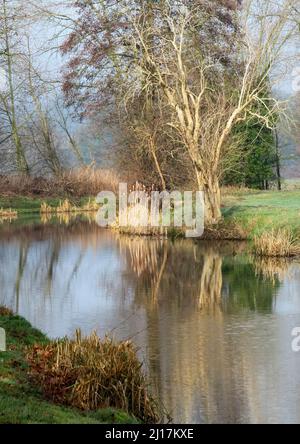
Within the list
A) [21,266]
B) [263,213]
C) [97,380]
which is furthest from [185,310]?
[263,213]

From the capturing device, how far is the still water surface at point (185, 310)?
30.3 feet

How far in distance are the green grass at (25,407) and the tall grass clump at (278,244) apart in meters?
11.7

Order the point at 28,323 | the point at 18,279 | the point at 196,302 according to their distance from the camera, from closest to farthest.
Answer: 1. the point at 28,323
2. the point at 196,302
3. the point at 18,279

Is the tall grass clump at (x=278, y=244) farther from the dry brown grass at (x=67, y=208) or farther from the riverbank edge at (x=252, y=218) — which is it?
the dry brown grass at (x=67, y=208)

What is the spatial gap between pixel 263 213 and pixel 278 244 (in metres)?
4.48

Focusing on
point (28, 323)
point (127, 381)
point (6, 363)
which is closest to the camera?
point (127, 381)

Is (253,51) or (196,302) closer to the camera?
(196,302)

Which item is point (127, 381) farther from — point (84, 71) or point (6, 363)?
point (84, 71)

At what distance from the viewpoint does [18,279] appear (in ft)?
61.0

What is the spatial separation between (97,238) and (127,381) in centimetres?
1884

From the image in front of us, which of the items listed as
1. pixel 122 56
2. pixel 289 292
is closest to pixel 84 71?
pixel 122 56
